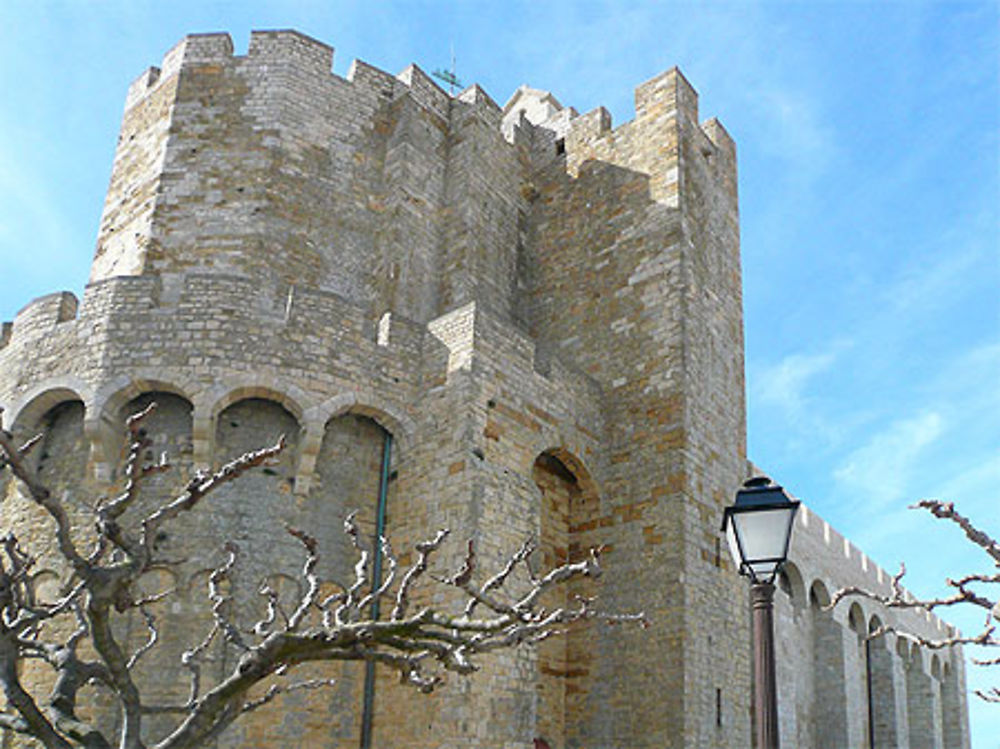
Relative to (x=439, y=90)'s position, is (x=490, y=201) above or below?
below

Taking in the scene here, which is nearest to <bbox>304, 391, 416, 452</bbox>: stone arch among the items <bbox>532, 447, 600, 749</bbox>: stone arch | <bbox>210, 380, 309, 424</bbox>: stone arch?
<bbox>210, 380, 309, 424</bbox>: stone arch

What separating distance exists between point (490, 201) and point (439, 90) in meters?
2.09

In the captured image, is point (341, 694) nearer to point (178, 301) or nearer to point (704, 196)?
point (178, 301)

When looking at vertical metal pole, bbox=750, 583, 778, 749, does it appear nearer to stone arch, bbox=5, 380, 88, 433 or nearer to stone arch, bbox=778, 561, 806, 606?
stone arch, bbox=5, 380, 88, 433

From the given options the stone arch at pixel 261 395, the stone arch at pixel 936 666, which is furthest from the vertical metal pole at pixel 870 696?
the stone arch at pixel 261 395

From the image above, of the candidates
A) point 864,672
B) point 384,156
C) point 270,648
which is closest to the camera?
point 270,648

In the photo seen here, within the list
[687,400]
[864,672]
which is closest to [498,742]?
[687,400]

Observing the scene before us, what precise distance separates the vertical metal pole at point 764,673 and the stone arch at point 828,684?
13.8 m

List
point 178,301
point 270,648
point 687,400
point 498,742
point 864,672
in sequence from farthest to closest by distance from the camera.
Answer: point 864,672 < point 687,400 < point 178,301 < point 498,742 < point 270,648

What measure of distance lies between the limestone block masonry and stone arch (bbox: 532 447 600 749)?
4 centimetres

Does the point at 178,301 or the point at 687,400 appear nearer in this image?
the point at 178,301

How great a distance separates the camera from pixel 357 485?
12141mm

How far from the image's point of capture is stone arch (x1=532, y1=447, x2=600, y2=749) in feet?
43.1

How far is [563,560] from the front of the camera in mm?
13977
